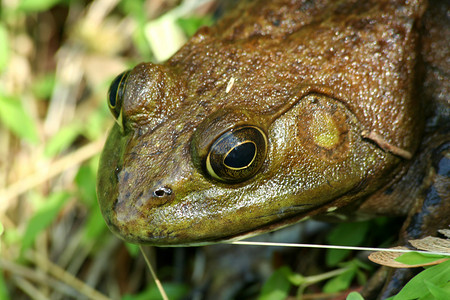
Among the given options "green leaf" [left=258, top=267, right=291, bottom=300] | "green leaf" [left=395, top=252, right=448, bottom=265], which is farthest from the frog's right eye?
"green leaf" [left=395, top=252, right=448, bottom=265]

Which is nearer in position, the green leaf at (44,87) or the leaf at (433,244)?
the leaf at (433,244)

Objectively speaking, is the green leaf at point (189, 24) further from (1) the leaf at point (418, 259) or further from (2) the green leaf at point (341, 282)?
(1) the leaf at point (418, 259)

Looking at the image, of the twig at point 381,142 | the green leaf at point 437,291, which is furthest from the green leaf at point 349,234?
the green leaf at point 437,291

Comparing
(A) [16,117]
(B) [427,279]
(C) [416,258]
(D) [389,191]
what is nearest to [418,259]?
(C) [416,258]

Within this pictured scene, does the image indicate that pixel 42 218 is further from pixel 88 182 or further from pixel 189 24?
pixel 189 24

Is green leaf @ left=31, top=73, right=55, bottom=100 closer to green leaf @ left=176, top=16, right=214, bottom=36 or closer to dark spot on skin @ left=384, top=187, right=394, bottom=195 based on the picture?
green leaf @ left=176, top=16, right=214, bottom=36
